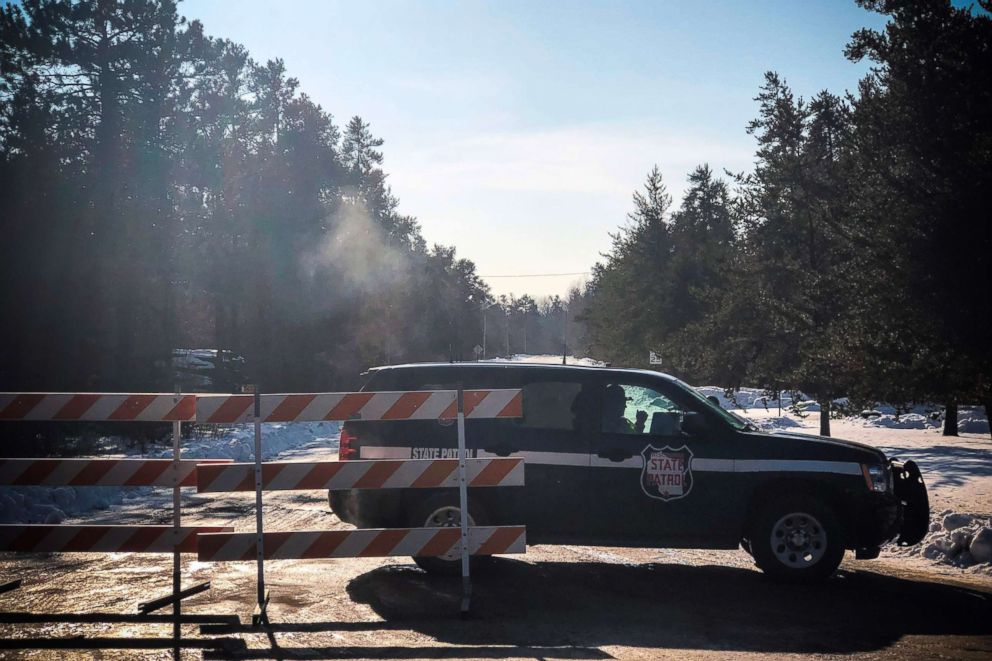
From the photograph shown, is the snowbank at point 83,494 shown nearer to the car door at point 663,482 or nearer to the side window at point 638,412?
the car door at point 663,482

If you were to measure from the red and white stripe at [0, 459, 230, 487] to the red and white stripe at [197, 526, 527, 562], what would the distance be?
663 mm

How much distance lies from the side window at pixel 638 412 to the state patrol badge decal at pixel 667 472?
19 cm

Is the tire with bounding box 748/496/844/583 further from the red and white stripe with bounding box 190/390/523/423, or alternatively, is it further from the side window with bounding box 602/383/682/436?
the red and white stripe with bounding box 190/390/523/423

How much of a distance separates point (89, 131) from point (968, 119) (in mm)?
27431

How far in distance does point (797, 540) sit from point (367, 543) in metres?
4.23

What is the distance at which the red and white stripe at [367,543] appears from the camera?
312 inches

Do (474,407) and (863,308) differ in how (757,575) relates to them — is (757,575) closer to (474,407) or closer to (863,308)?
(474,407)

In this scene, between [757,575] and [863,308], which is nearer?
[757,575]

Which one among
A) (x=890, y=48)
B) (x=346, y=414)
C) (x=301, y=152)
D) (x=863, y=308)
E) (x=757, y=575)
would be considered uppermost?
(x=301, y=152)

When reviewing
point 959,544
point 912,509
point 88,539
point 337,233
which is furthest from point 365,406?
point 337,233

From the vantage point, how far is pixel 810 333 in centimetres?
2391

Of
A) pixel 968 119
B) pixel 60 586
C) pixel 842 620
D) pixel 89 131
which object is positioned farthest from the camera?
pixel 89 131

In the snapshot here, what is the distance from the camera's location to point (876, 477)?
9.35 m

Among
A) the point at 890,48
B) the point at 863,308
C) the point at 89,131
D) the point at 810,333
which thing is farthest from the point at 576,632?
the point at 89,131
